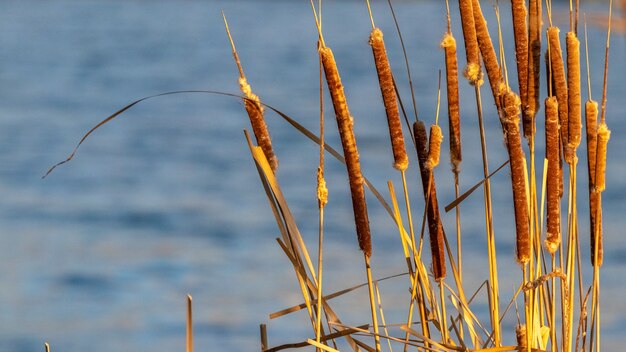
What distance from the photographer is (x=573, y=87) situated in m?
1.04

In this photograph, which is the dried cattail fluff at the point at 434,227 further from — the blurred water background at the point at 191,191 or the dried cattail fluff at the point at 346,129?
the blurred water background at the point at 191,191

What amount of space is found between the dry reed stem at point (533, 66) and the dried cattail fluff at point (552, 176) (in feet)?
0.08

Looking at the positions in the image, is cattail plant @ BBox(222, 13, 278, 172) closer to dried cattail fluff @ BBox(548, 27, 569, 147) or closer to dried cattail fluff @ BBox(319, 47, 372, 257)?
dried cattail fluff @ BBox(319, 47, 372, 257)

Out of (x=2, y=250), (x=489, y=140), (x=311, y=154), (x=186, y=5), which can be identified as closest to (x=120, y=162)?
(x=311, y=154)

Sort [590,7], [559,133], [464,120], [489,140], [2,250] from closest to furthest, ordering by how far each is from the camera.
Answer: [559,133], [2,250], [489,140], [464,120], [590,7]

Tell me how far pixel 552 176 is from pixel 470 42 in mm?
156

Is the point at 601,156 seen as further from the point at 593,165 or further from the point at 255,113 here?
the point at 255,113

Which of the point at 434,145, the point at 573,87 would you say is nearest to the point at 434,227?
the point at 434,145

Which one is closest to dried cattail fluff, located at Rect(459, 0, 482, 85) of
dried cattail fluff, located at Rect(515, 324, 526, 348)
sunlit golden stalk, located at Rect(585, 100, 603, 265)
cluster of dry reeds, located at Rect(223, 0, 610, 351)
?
cluster of dry reeds, located at Rect(223, 0, 610, 351)

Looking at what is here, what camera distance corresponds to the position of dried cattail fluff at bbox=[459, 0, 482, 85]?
1028mm

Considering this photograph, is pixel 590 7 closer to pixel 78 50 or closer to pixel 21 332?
pixel 78 50

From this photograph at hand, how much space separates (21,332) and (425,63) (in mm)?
5603

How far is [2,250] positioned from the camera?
416 cm

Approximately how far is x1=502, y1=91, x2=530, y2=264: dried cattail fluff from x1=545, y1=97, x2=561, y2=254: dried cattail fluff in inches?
1.2
